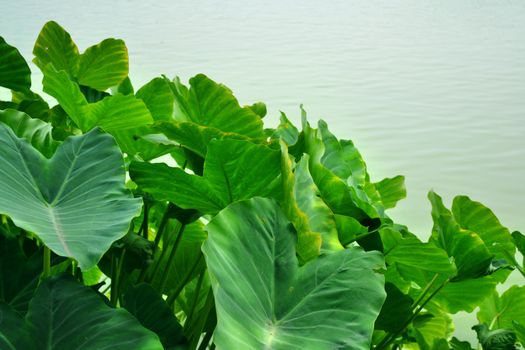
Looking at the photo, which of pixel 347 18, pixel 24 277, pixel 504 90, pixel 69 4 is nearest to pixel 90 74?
pixel 24 277

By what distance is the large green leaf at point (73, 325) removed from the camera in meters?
0.47

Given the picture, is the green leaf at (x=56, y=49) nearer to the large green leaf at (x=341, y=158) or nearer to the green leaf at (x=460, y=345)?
the large green leaf at (x=341, y=158)

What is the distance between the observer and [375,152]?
280 cm

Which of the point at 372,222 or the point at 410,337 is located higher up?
the point at 372,222

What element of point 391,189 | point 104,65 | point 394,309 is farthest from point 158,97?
point 394,309

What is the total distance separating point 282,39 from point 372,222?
203 inches

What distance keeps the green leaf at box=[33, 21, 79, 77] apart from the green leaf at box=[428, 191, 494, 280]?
638mm

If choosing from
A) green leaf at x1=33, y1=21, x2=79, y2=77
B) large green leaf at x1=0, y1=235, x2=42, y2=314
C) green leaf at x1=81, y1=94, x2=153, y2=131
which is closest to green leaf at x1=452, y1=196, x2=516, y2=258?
green leaf at x1=81, y1=94, x2=153, y2=131

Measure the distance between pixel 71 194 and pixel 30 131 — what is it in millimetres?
178

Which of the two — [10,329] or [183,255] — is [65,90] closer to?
[183,255]

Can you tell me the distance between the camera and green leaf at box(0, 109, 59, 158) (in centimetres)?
74

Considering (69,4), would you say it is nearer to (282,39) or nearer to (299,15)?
(299,15)

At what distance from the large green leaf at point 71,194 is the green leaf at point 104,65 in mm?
423

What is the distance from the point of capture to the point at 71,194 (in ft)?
1.98
